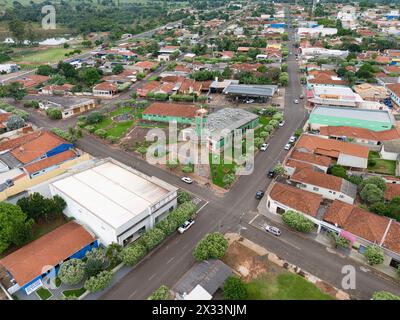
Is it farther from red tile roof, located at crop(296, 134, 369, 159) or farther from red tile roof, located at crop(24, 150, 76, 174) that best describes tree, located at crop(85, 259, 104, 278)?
red tile roof, located at crop(296, 134, 369, 159)

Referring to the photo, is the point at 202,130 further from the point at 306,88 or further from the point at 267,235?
the point at 306,88

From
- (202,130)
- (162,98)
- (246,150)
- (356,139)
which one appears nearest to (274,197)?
(246,150)

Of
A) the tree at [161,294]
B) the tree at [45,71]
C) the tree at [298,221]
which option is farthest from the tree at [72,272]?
the tree at [45,71]

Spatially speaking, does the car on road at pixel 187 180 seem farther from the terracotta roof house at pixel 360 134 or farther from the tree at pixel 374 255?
the terracotta roof house at pixel 360 134

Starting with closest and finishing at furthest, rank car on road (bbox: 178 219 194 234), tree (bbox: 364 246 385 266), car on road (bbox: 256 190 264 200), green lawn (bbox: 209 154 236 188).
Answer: tree (bbox: 364 246 385 266) < car on road (bbox: 178 219 194 234) < car on road (bbox: 256 190 264 200) < green lawn (bbox: 209 154 236 188)

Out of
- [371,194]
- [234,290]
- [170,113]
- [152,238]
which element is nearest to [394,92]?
[371,194]

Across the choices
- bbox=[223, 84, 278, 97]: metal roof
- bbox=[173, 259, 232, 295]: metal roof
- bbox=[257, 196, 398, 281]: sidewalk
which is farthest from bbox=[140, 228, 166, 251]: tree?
bbox=[223, 84, 278, 97]: metal roof
